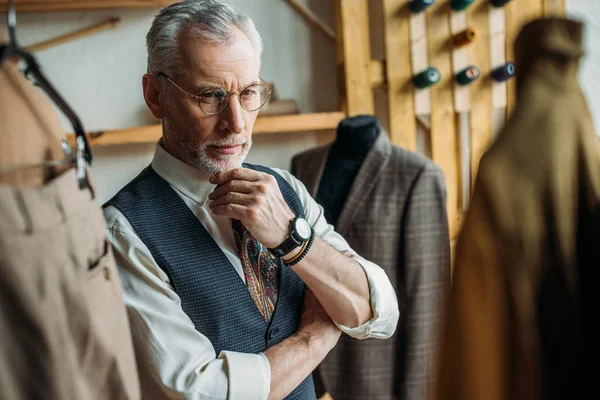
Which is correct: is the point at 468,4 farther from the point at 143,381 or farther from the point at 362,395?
the point at 143,381

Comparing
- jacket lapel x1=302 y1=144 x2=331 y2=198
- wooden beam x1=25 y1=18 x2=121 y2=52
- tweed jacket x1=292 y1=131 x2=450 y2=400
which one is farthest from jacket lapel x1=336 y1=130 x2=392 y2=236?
wooden beam x1=25 y1=18 x2=121 y2=52

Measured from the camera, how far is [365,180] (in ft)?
6.83

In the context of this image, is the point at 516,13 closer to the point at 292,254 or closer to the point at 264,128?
the point at 264,128

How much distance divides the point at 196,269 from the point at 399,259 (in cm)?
113

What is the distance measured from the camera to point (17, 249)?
53cm

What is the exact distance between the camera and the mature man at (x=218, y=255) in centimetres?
107

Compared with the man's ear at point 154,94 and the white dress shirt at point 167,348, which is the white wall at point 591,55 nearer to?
the man's ear at point 154,94

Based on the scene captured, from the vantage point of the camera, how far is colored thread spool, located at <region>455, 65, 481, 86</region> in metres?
2.49

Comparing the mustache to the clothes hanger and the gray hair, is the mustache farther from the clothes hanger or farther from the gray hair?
the clothes hanger

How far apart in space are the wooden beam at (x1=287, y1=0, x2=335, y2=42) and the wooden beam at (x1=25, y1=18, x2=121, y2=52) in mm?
797

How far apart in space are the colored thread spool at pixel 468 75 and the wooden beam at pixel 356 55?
414 millimetres

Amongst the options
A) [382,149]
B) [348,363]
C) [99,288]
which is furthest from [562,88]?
[348,363]

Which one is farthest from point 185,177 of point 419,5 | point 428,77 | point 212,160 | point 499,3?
point 499,3

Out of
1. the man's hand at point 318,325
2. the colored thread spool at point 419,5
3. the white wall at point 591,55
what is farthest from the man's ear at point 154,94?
the white wall at point 591,55
